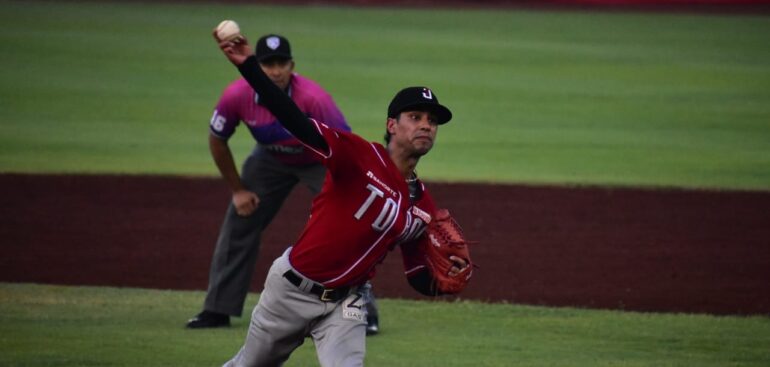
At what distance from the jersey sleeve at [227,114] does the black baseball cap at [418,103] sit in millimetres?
2830

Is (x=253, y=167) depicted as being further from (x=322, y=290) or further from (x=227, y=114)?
(x=322, y=290)

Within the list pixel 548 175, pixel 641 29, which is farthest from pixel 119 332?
pixel 641 29

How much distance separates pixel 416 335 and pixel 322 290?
2.98 meters

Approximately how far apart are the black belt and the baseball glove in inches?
16.1

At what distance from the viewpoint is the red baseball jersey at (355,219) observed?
5.55m

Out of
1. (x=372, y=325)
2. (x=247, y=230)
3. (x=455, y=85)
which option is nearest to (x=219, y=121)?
(x=247, y=230)

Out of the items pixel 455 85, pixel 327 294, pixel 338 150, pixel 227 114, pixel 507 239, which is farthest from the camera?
pixel 455 85

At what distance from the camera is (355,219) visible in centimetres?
562

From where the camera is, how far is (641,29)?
27.0 m

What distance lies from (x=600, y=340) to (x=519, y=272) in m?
2.11

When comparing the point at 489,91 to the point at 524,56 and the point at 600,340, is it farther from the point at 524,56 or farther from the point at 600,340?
the point at 600,340

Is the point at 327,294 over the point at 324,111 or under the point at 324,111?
over

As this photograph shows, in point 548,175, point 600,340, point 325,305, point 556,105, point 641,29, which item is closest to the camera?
point 325,305

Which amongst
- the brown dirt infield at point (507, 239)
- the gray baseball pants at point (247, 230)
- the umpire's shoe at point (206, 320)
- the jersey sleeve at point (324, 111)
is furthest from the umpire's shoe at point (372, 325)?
the brown dirt infield at point (507, 239)
